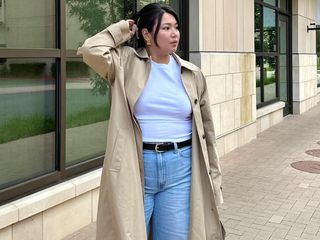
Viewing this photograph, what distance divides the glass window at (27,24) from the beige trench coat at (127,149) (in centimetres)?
170

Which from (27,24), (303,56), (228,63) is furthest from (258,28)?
(27,24)

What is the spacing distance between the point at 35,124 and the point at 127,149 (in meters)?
2.01

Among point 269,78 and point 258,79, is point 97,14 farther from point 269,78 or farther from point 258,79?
point 269,78

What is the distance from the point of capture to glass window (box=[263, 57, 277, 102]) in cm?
1091

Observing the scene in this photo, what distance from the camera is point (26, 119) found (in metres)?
4.06

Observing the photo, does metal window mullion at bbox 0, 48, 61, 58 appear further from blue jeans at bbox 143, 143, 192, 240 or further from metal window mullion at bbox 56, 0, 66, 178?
blue jeans at bbox 143, 143, 192, 240

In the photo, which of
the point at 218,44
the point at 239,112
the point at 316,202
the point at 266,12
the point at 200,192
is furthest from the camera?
the point at 266,12

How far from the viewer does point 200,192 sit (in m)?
2.54

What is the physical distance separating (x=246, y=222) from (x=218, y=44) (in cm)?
364

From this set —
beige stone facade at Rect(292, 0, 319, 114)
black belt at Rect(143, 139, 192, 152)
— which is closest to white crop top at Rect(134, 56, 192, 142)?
black belt at Rect(143, 139, 192, 152)

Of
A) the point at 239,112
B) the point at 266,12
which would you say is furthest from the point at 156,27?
the point at 266,12

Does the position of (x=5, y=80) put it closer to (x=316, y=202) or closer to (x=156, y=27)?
(x=156, y=27)

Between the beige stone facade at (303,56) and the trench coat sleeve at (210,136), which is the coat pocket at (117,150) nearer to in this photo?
the trench coat sleeve at (210,136)

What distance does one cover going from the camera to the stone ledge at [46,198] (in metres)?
3.59
